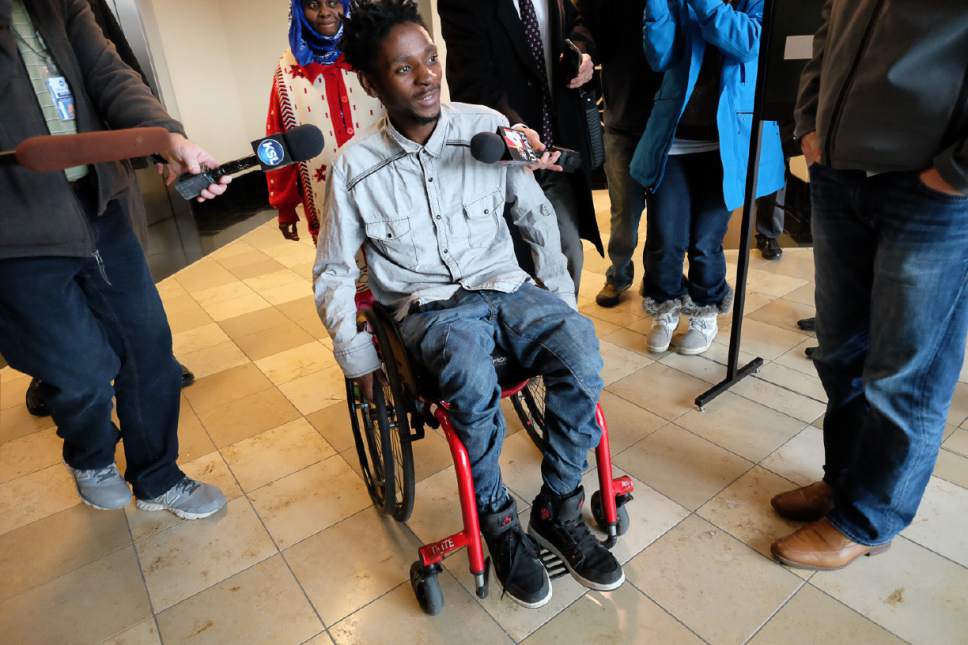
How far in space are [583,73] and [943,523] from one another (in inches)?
60.1

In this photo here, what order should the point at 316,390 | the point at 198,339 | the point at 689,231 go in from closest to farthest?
the point at 689,231, the point at 316,390, the point at 198,339

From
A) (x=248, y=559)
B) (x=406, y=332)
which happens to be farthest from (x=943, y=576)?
(x=248, y=559)

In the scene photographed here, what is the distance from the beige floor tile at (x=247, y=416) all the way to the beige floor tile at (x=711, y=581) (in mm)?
1376

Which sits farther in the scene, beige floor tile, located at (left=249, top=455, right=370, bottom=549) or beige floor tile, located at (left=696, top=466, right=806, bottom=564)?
beige floor tile, located at (left=249, top=455, right=370, bottom=549)

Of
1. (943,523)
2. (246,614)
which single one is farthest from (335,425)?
(943,523)

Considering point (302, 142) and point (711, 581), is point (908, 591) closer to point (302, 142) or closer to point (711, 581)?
point (711, 581)

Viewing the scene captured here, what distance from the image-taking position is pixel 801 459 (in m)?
1.78

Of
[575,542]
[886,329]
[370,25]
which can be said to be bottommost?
[575,542]

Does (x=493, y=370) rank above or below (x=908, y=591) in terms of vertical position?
above

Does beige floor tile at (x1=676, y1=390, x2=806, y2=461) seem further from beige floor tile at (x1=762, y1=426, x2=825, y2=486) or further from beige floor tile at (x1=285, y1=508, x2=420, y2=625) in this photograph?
beige floor tile at (x1=285, y1=508, x2=420, y2=625)

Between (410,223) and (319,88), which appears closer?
(410,223)

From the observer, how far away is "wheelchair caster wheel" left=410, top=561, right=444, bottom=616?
1.38 meters

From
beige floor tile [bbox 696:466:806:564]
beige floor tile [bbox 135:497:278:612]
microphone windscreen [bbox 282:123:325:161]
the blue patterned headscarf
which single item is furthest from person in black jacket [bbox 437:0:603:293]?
beige floor tile [bbox 135:497:278:612]

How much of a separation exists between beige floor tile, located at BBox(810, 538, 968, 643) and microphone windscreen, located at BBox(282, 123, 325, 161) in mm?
1391
